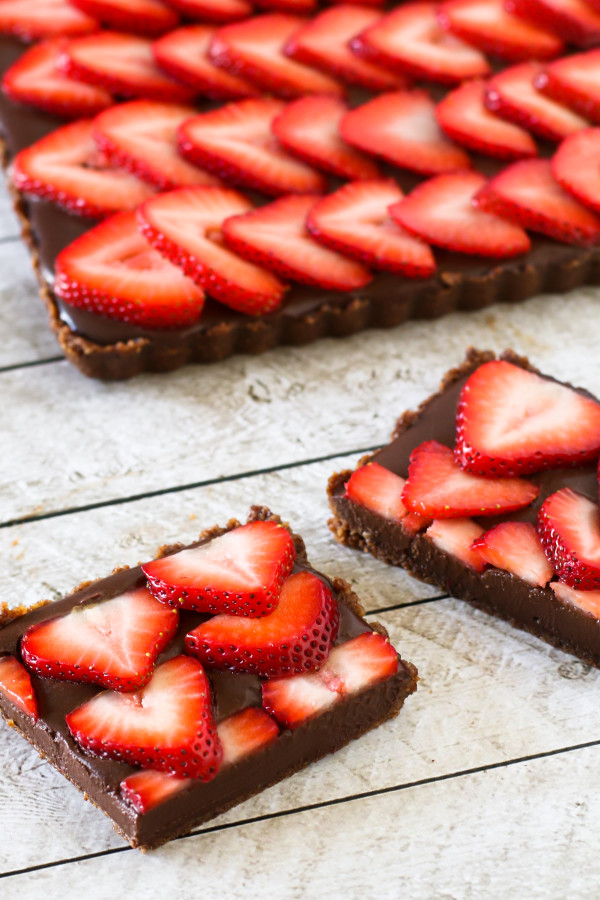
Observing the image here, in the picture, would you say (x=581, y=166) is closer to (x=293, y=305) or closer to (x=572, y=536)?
(x=293, y=305)

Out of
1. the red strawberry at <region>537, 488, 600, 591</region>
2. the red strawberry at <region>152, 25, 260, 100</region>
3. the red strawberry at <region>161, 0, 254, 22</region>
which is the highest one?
the red strawberry at <region>161, 0, 254, 22</region>

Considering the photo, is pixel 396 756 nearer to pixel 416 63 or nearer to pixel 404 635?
pixel 404 635

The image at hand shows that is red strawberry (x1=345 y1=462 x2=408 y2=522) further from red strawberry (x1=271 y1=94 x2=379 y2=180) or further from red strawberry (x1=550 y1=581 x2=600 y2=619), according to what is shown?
red strawberry (x1=271 y1=94 x2=379 y2=180)

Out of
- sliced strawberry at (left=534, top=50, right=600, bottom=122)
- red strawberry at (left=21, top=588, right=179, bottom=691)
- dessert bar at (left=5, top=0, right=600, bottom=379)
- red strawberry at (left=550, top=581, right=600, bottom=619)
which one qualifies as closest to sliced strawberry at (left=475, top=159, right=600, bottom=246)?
dessert bar at (left=5, top=0, right=600, bottom=379)

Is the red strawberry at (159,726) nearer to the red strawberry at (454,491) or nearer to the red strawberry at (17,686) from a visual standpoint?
the red strawberry at (17,686)

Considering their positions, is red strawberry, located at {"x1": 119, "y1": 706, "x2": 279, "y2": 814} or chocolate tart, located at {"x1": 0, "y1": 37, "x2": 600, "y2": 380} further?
chocolate tart, located at {"x1": 0, "y1": 37, "x2": 600, "y2": 380}

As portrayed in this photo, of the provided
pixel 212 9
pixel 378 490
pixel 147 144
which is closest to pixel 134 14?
pixel 212 9

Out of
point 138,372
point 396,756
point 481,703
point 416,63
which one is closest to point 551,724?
point 481,703

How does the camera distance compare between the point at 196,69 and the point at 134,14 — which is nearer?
the point at 196,69
